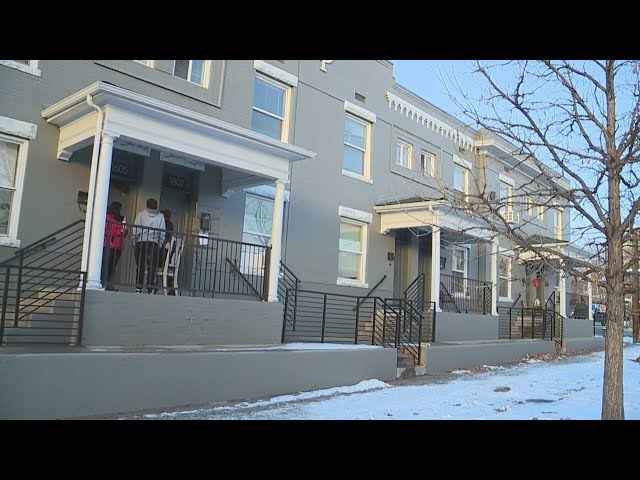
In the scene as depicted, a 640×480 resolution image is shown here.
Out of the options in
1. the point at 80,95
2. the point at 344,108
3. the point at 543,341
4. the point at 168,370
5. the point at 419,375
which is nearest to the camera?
the point at 168,370

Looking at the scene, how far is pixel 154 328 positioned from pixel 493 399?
5406 millimetres

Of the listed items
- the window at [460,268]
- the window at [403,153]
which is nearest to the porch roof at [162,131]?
the window at [403,153]

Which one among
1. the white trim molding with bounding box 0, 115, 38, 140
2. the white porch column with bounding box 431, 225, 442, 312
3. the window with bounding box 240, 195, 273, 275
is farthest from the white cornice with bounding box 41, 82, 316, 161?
the white porch column with bounding box 431, 225, 442, 312

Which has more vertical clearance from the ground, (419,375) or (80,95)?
(80,95)

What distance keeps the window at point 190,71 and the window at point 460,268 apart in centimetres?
989

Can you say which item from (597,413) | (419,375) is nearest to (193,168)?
(419,375)

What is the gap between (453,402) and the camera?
896cm

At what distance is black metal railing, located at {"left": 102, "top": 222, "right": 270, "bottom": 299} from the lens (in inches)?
357

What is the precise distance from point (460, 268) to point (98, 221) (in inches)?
526

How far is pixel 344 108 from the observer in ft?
48.9

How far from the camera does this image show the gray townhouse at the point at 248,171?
884 centimetres

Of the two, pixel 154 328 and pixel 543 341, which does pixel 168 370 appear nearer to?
pixel 154 328

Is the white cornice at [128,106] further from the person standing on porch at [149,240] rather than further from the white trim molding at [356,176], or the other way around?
the white trim molding at [356,176]

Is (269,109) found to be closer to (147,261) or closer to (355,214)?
(355,214)
